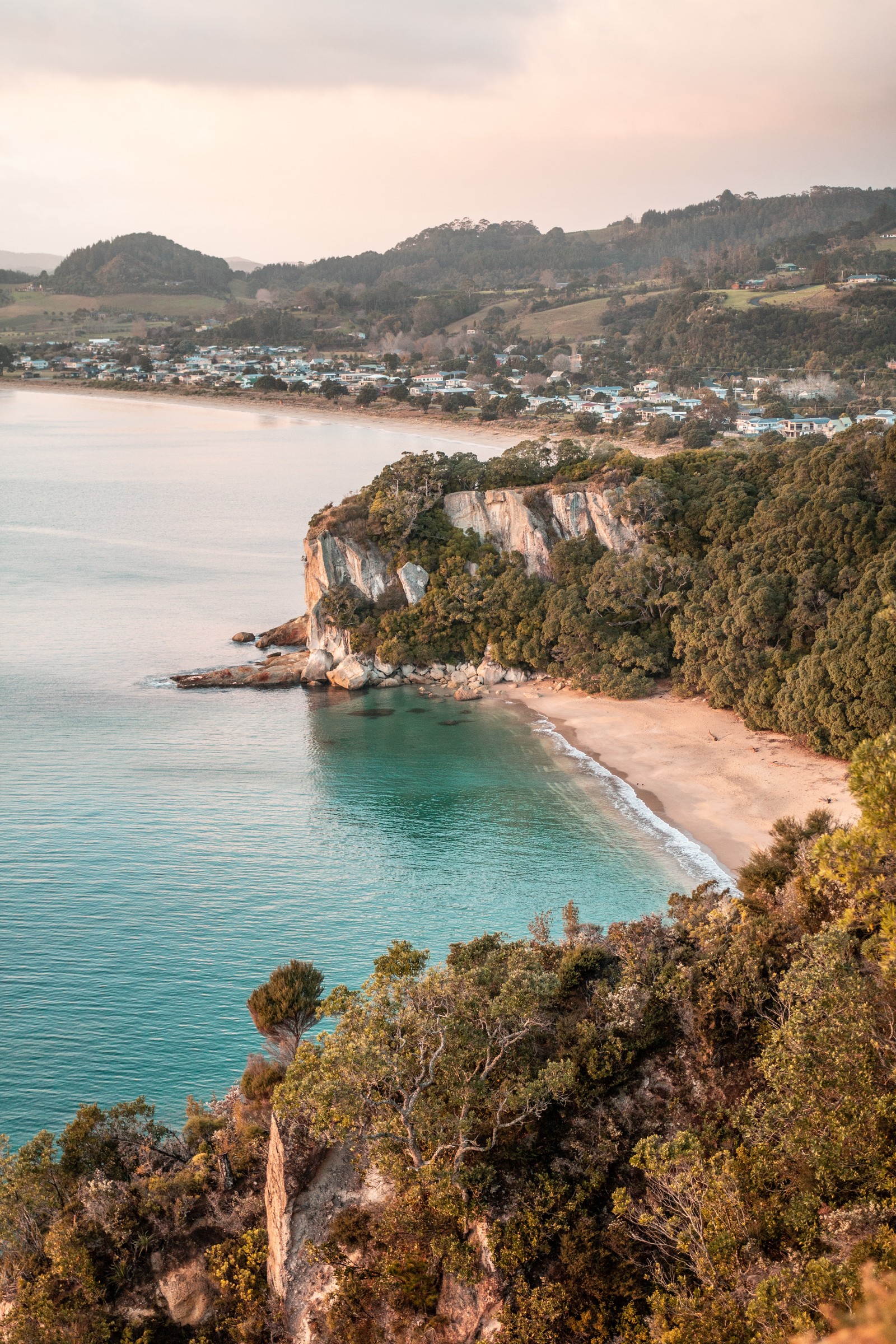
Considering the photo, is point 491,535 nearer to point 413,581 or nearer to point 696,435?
point 413,581

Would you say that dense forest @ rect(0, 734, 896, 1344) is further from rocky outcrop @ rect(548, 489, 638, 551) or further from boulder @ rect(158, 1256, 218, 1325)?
rocky outcrop @ rect(548, 489, 638, 551)

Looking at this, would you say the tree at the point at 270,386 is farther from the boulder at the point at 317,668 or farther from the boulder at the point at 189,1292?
the boulder at the point at 189,1292

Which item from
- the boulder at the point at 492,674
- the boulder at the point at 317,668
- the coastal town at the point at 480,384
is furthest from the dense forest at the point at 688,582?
the coastal town at the point at 480,384

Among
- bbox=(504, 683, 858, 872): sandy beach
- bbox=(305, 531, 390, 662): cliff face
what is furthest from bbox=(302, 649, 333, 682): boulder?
bbox=(504, 683, 858, 872): sandy beach

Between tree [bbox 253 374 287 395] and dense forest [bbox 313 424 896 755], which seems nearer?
dense forest [bbox 313 424 896 755]

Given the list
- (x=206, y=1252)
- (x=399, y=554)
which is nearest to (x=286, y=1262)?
(x=206, y=1252)

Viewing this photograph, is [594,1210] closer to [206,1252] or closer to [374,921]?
[206,1252]
